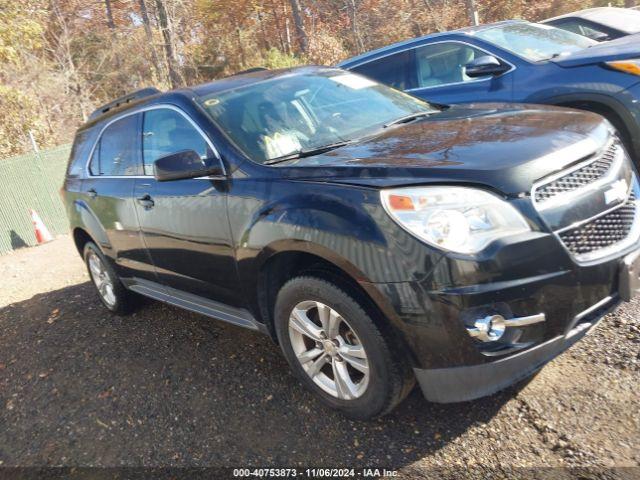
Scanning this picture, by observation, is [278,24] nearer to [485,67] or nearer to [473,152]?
[485,67]

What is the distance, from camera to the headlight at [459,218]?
221 cm

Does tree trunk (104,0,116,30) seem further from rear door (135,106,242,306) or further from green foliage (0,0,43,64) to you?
rear door (135,106,242,306)

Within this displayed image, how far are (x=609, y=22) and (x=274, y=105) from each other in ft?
23.2

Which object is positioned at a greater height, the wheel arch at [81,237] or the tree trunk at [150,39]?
the tree trunk at [150,39]

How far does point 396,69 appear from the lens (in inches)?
252

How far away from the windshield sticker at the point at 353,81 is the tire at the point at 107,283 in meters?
2.50

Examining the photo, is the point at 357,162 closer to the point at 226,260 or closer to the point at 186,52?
the point at 226,260

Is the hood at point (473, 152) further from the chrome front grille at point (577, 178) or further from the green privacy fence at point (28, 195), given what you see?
the green privacy fence at point (28, 195)

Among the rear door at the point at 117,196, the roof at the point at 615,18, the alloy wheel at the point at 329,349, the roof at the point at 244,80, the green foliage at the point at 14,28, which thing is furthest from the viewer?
the green foliage at the point at 14,28

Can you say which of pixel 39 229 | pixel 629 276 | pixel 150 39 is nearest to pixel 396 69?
pixel 629 276

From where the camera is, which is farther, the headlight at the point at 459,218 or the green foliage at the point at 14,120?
the green foliage at the point at 14,120

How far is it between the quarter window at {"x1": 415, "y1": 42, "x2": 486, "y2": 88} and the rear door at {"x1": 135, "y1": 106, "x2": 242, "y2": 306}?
348cm

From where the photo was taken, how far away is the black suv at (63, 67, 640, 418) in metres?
2.23

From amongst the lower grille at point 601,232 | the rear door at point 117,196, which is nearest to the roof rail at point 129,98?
the rear door at point 117,196
